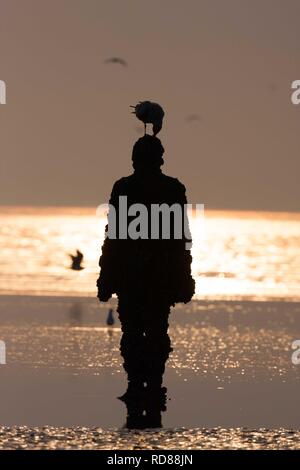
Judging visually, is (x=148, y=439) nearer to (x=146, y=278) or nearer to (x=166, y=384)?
(x=146, y=278)

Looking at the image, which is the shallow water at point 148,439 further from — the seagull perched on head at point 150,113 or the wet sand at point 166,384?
the seagull perched on head at point 150,113

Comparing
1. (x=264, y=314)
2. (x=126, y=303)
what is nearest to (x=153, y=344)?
(x=126, y=303)

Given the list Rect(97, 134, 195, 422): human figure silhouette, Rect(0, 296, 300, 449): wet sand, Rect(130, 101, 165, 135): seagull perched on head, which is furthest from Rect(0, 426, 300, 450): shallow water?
Rect(130, 101, 165, 135): seagull perched on head

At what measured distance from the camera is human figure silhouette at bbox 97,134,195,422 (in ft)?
46.4

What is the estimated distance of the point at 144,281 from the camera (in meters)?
14.2

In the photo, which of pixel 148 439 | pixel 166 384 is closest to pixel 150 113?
pixel 148 439

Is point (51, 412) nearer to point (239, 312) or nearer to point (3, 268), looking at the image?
point (239, 312)

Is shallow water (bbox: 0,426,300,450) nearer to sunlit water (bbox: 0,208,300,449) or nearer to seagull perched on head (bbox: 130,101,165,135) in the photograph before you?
sunlit water (bbox: 0,208,300,449)

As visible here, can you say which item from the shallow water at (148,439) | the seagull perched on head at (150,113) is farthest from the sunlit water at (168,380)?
the seagull perched on head at (150,113)

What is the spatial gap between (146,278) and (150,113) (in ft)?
4.82

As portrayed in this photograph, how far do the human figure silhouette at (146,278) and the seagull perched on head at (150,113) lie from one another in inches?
5.7

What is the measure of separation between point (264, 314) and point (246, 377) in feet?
95.9

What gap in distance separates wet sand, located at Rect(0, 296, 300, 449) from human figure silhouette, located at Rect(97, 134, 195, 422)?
2.84 feet
